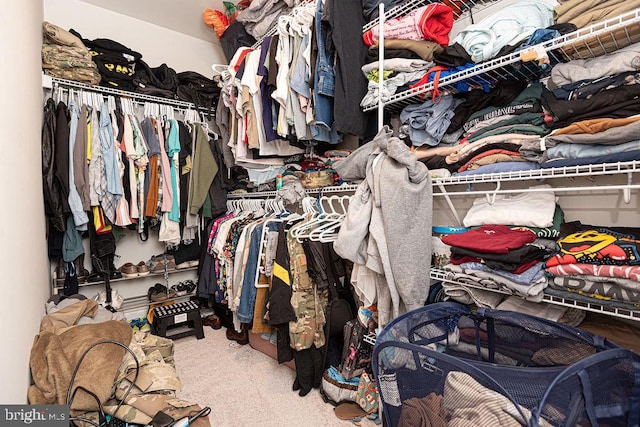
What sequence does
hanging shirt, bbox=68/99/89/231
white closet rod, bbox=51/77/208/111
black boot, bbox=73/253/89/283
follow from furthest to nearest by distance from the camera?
black boot, bbox=73/253/89/283 → white closet rod, bbox=51/77/208/111 → hanging shirt, bbox=68/99/89/231

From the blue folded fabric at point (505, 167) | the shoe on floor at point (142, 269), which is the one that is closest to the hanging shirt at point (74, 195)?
the shoe on floor at point (142, 269)

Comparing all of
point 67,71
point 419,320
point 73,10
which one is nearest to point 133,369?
point 419,320

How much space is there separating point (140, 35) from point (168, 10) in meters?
0.40

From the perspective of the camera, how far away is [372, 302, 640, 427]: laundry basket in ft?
1.77

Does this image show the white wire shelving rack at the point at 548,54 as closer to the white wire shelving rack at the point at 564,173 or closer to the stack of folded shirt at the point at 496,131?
the stack of folded shirt at the point at 496,131

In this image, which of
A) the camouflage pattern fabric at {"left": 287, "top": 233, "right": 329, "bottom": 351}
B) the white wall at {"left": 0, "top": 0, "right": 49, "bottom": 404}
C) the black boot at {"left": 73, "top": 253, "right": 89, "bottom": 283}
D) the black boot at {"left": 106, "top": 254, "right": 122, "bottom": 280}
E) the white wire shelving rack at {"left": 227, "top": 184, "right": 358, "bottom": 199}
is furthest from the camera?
the black boot at {"left": 106, "top": 254, "right": 122, "bottom": 280}

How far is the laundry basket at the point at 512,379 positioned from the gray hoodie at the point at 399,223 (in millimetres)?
387

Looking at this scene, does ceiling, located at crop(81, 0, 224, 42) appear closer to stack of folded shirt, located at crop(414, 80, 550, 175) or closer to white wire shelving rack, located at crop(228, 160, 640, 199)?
stack of folded shirt, located at crop(414, 80, 550, 175)

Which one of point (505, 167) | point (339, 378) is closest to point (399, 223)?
point (505, 167)

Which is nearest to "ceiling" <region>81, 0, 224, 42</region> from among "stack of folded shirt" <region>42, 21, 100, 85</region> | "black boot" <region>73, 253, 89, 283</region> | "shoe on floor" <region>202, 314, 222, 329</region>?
"stack of folded shirt" <region>42, 21, 100, 85</region>

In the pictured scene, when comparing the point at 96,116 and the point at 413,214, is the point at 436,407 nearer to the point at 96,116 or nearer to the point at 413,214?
the point at 413,214

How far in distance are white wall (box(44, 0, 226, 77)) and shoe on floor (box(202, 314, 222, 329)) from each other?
251 cm

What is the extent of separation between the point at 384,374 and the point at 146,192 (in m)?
2.45

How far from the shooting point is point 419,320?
91 cm
